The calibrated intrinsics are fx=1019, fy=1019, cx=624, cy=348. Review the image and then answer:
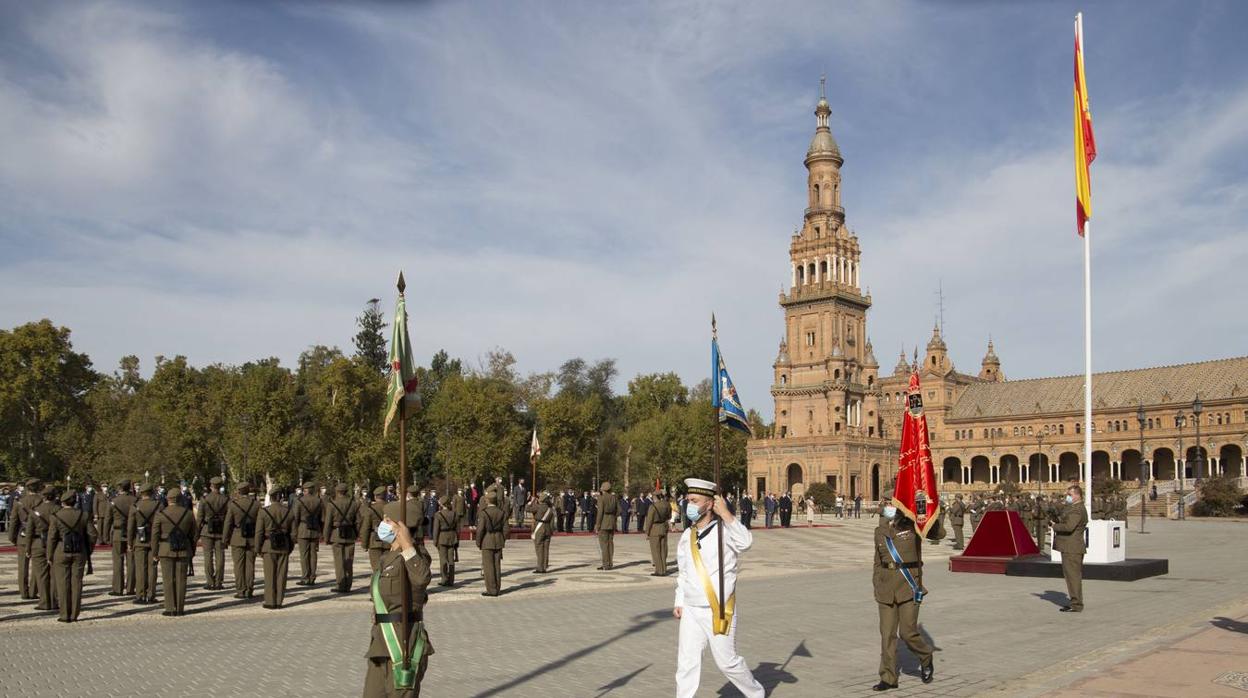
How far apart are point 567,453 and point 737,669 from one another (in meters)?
76.6

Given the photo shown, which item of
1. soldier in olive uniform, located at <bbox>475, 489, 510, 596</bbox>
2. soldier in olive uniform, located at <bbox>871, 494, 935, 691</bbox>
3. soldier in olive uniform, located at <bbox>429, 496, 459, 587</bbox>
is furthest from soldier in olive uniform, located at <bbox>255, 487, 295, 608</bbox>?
soldier in olive uniform, located at <bbox>871, 494, 935, 691</bbox>

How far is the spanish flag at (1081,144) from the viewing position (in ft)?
78.1

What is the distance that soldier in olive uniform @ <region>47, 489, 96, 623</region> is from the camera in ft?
49.1

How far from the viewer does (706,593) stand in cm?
874

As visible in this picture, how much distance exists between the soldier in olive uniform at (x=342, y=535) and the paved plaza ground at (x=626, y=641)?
0.40 metres

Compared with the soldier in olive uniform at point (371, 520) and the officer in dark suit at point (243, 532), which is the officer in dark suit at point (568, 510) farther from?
the officer in dark suit at point (243, 532)

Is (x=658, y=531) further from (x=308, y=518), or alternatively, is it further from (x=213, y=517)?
(x=213, y=517)

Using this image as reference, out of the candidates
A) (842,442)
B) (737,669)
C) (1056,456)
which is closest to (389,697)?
(737,669)

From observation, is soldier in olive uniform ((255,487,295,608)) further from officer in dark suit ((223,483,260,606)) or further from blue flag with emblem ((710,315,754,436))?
blue flag with emblem ((710,315,754,436))

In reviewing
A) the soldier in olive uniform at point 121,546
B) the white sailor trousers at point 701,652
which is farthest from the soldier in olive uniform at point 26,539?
the white sailor trousers at point 701,652

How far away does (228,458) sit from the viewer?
67125 millimetres

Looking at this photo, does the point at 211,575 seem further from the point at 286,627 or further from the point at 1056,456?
the point at 1056,456

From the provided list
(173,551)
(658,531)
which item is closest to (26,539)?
(173,551)

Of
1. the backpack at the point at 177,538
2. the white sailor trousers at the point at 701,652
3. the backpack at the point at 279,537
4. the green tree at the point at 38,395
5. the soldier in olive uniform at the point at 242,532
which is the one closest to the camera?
the white sailor trousers at the point at 701,652
